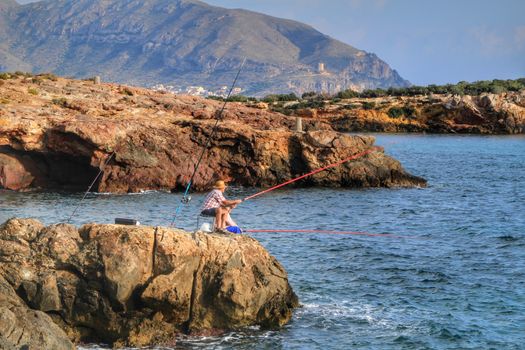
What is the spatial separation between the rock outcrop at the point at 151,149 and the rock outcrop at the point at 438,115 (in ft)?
138

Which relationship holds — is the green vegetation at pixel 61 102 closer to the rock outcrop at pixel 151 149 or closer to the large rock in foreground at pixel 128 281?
the rock outcrop at pixel 151 149

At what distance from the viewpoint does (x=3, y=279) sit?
14.4 m

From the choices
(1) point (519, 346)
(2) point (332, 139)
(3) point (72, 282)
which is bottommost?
(1) point (519, 346)

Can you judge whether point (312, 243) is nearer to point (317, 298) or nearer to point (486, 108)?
point (317, 298)

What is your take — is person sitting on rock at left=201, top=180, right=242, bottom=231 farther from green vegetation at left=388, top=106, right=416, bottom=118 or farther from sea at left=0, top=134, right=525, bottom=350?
green vegetation at left=388, top=106, right=416, bottom=118

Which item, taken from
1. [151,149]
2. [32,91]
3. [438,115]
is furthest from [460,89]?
[151,149]

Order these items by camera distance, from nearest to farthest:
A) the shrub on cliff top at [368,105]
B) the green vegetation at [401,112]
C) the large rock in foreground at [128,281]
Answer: the large rock in foreground at [128,281]
the green vegetation at [401,112]
the shrub on cliff top at [368,105]

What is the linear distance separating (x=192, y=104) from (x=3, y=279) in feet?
101

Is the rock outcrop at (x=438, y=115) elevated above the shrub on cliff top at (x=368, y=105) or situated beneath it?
situated beneath

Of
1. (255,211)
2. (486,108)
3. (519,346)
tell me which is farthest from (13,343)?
(486,108)

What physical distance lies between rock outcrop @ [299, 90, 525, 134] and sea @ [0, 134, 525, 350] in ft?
132

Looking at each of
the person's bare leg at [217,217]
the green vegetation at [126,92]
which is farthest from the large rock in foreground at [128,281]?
the green vegetation at [126,92]

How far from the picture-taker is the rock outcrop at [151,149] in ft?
111

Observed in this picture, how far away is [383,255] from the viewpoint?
75.9 feet
